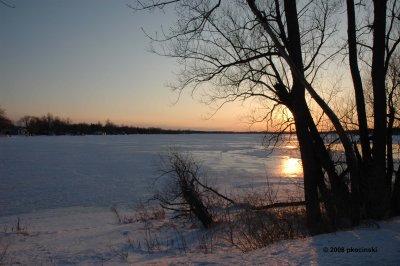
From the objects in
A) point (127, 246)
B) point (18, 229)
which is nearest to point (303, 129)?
point (127, 246)

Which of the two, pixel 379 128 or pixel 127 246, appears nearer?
pixel 379 128

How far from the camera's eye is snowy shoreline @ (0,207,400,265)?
526cm

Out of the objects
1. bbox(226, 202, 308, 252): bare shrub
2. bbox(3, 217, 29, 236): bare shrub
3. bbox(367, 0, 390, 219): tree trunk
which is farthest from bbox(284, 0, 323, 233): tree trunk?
bbox(3, 217, 29, 236): bare shrub

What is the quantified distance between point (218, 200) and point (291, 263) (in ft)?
30.3

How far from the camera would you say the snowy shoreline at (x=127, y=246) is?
207 inches

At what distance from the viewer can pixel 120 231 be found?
464 inches

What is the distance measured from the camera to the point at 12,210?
15000mm

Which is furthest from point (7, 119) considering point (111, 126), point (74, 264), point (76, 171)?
point (74, 264)

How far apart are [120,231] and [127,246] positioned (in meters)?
1.99

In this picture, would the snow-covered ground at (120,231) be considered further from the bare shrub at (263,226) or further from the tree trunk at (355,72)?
the tree trunk at (355,72)

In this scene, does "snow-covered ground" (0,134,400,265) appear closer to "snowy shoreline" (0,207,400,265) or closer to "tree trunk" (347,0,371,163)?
"snowy shoreline" (0,207,400,265)

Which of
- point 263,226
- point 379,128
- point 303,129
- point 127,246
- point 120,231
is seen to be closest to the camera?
point 303,129

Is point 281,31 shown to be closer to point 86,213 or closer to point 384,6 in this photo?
point 384,6

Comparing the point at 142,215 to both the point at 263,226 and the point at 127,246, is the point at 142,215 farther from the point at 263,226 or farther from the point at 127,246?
the point at 263,226
